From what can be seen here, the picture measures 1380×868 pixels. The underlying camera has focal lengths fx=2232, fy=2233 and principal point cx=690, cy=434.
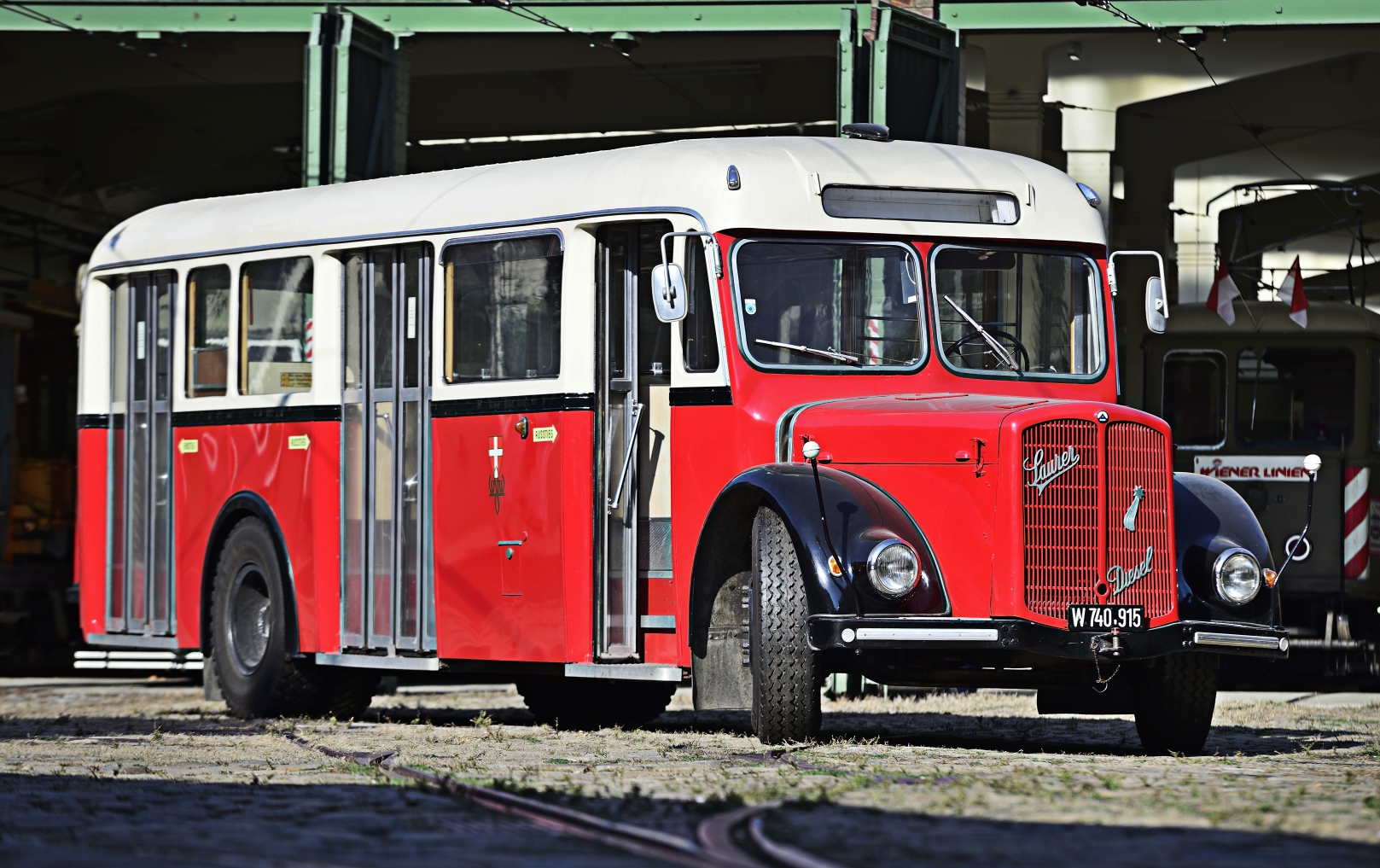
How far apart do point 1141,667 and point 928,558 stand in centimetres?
144

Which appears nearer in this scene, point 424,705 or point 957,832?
point 957,832

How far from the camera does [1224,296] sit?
19125 millimetres

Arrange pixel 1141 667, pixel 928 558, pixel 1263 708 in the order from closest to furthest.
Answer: pixel 928 558 → pixel 1141 667 → pixel 1263 708

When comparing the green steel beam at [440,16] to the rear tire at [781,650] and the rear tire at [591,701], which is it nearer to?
the rear tire at [591,701]

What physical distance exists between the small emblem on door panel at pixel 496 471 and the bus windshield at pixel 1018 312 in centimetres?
250

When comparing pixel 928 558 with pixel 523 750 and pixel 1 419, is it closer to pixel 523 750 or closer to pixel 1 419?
pixel 523 750

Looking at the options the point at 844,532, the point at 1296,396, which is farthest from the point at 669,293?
the point at 1296,396

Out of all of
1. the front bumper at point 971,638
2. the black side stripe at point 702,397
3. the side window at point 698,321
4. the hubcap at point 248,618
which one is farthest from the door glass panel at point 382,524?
the front bumper at point 971,638

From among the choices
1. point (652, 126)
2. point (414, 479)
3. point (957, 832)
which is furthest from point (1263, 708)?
point (652, 126)

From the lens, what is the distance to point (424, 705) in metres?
16.8

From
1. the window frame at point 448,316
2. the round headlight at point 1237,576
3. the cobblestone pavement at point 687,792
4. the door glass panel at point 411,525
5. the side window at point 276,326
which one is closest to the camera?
the cobblestone pavement at point 687,792

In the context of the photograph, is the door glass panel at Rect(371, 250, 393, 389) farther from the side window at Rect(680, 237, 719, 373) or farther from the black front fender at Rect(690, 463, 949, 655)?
the black front fender at Rect(690, 463, 949, 655)

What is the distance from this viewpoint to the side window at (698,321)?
10.9 m

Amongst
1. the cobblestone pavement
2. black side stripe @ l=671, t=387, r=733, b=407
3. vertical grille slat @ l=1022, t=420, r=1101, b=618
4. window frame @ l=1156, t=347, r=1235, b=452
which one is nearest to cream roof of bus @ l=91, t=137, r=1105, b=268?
black side stripe @ l=671, t=387, r=733, b=407
